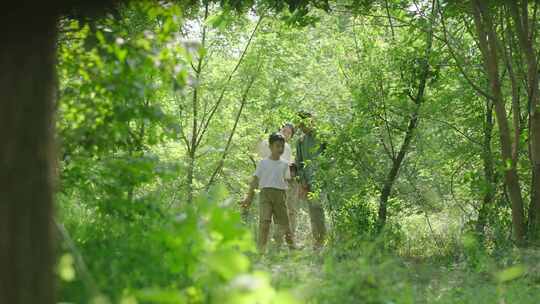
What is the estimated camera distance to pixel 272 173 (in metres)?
10.1

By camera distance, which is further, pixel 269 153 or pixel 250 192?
pixel 269 153

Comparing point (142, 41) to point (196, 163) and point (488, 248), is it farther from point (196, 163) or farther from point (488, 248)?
point (196, 163)

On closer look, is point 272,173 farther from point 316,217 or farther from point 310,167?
point 316,217

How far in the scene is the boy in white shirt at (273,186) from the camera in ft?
33.0

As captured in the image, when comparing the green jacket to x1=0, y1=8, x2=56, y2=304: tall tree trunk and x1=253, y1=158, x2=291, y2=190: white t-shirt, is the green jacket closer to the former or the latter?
x1=253, y1=158, x2=291, y2=190: white t-shirt

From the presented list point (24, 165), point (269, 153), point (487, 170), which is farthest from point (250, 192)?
point (24, 165)

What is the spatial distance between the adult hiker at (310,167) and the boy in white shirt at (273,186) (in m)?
0.67

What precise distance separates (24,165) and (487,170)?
8.42 metres

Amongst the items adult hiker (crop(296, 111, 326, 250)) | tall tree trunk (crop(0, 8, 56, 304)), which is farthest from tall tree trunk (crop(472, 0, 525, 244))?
tall tree trunk (crop(0, 8, 56, 304))

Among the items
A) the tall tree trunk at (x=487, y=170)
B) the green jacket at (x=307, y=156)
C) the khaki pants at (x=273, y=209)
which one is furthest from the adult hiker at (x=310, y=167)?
the tall tree trunk at (x=487, y=170)

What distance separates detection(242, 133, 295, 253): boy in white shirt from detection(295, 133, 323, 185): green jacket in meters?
0.77

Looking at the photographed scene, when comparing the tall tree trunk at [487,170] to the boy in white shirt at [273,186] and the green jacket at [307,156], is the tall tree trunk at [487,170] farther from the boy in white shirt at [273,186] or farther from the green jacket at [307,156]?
the boy in white shirt at [273,186]

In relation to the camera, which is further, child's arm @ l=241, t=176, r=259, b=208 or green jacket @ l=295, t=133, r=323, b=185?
green jacket @ l=295, t=133, r=323, b=185

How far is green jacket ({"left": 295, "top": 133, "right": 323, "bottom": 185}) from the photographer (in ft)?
35.9
